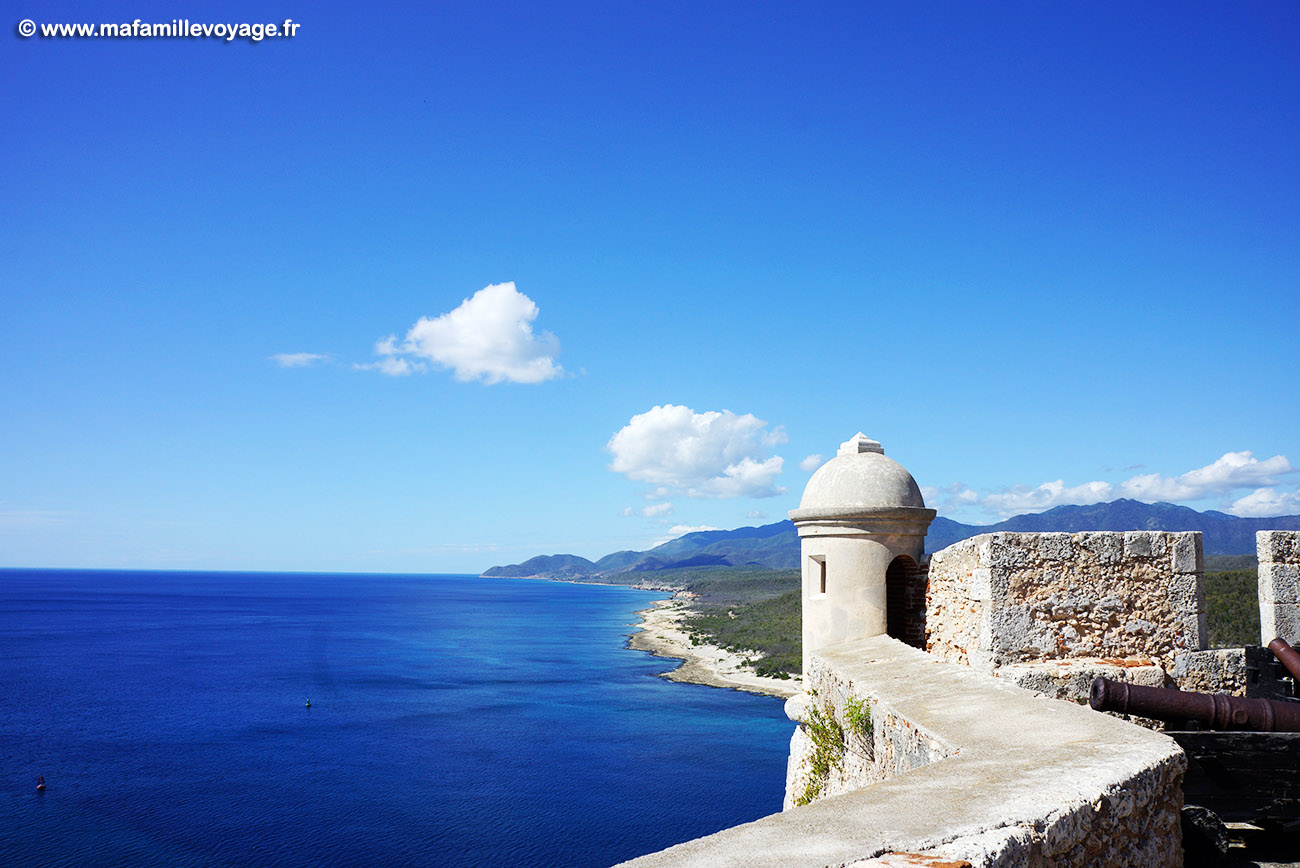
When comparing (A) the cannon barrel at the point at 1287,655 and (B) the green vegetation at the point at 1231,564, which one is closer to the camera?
(A) the cannon barrel at the point at 1287,655

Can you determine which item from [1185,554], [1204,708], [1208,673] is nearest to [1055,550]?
[1185,554]

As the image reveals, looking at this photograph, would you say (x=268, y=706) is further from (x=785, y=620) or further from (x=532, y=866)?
(x=785, y=620)

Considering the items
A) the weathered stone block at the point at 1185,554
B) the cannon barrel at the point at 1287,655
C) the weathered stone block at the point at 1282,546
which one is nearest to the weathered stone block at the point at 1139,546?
the weathered stone block at the point at 1185,554

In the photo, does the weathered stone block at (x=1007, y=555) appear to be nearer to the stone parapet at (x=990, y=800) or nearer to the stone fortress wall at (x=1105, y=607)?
the stone fortress wall at (x=1105, y=607)

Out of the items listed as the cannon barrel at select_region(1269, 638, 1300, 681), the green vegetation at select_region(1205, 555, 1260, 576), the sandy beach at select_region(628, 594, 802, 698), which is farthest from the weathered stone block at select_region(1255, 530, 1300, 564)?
the sandy beach at select_region(628, 594, 802, 698)

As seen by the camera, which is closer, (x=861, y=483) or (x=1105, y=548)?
(x=1105, y=548)

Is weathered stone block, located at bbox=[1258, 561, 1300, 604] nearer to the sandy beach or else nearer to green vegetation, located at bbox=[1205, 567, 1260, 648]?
green vegetation, located at bbox=[1205, 567, 1260, 648]

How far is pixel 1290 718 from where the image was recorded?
5133 mm

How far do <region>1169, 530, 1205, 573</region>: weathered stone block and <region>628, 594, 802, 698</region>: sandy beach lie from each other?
48.2 metres

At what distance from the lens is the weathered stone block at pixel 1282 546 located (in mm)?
6699

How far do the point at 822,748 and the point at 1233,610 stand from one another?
→ 71.3 ft

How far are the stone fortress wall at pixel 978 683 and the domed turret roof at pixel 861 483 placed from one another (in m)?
0.02

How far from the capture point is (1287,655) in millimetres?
6434

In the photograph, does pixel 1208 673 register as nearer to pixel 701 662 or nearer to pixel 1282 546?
pixel 1282 546
